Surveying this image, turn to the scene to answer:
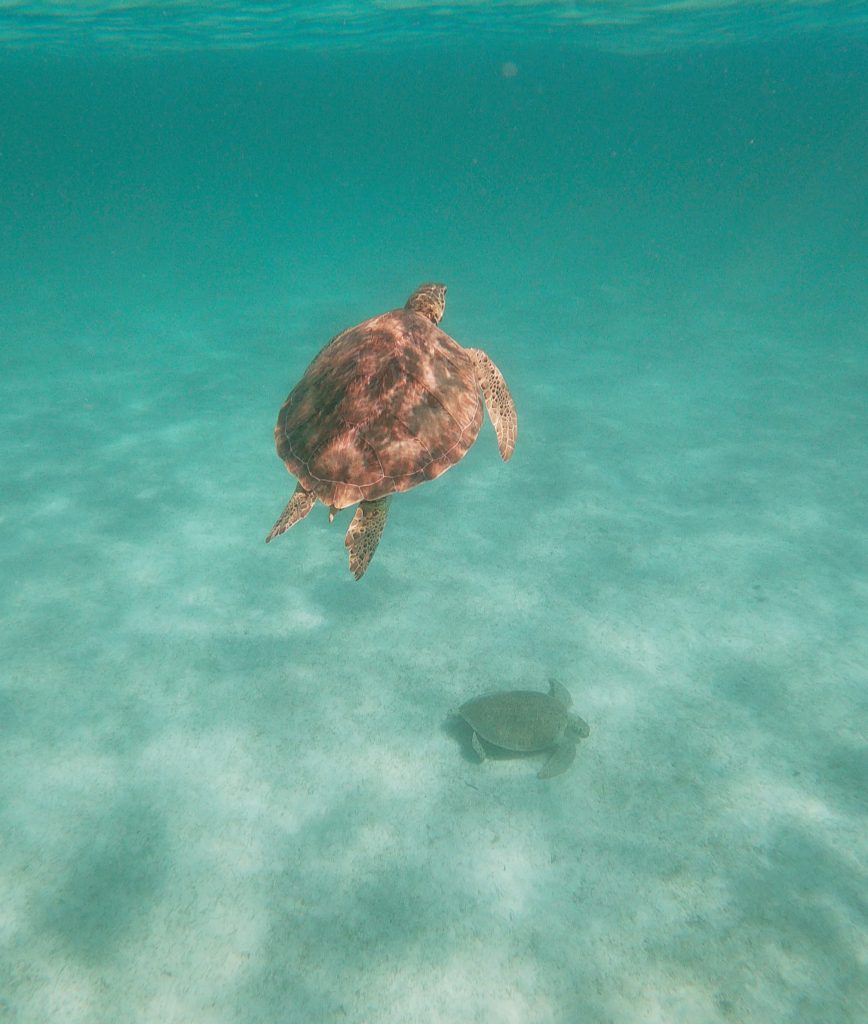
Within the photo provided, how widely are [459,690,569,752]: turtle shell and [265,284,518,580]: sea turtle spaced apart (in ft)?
10.7

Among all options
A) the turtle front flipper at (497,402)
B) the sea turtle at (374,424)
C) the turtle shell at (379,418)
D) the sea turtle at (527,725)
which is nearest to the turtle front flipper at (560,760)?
the sea turtle at (527,725)

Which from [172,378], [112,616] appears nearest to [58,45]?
[172,378]

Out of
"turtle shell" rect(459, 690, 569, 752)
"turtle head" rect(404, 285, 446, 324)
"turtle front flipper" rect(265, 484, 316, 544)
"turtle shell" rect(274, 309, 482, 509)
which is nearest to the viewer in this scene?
"turtle shell" rect(274, 309, 482, 509)

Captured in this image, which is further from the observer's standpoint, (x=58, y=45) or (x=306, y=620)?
(x=58, y=45)

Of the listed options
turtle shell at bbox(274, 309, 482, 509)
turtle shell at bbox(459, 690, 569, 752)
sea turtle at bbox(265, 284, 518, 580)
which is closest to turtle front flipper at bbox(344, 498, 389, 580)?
sea turtle at bbox(265, 284, 518, 580)

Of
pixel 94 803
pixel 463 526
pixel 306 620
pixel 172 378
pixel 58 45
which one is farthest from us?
pixel 58 45

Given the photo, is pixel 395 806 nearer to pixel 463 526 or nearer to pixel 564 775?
pixel 564 775

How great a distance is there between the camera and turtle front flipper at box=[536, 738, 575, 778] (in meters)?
6.65

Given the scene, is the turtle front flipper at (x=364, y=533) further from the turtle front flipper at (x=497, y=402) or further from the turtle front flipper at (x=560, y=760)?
the turtle front flipper at (x=560, y=760)

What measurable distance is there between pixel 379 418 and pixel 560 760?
4.72 metres

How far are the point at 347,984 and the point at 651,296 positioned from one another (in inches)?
1248

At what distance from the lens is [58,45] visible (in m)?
34.1

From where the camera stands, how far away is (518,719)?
6.62 m

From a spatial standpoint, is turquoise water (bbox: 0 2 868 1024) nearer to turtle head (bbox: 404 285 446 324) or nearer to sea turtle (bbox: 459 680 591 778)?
sea turtle (bbox: 459 680 591 778)
